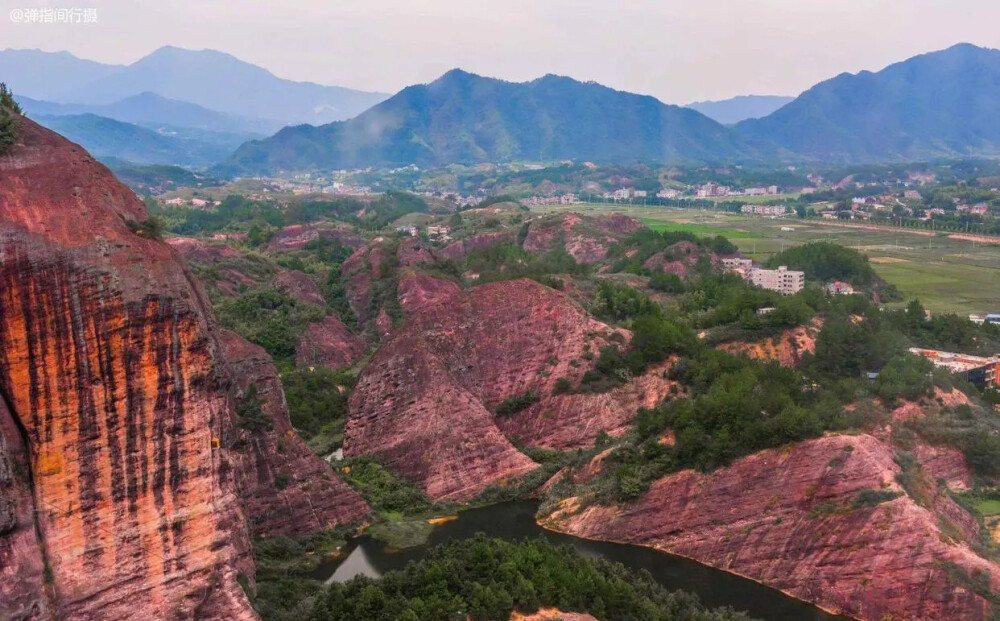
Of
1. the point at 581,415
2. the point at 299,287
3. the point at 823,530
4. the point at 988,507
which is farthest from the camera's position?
the point at 299,287

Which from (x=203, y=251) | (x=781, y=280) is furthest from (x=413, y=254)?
(x=781, y=280)

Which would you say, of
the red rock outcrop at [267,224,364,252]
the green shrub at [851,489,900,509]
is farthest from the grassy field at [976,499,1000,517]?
the red rock outcrop at [267,224,364,252]

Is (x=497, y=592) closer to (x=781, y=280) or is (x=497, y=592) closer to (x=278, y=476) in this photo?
(x=278, y=476)

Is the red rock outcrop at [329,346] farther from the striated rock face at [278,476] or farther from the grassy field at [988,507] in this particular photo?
the grassy field at [988,507]

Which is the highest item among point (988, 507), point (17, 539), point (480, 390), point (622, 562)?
point (17, 539)

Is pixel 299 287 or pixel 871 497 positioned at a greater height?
pixel 871 497

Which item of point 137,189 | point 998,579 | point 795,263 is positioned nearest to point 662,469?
point 998,579
